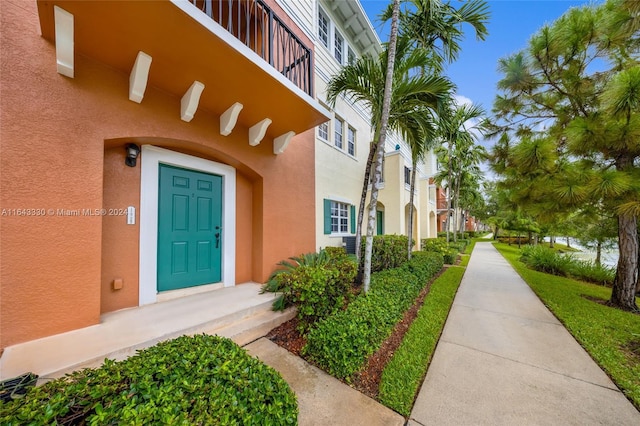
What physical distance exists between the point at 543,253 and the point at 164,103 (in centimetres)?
1494

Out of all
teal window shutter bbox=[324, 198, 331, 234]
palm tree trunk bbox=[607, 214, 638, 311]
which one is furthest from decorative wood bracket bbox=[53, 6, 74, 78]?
palm tree trunk bbox=[607, 214, 638, 311]

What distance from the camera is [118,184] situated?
3.69 metres

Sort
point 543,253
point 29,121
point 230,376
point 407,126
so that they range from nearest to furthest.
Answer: point 230,376 < point 29,121 < point 407,126 < point 543,253

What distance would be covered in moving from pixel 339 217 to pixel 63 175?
7083mm

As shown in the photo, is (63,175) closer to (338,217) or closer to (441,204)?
(338,217)

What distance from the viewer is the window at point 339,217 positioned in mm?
8445

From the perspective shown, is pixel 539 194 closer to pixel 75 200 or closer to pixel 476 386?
pixel 476 386

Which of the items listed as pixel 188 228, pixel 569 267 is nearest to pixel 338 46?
pixel 188 228

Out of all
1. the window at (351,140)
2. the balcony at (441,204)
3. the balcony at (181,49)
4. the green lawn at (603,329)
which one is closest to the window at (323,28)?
the window at (351,140)

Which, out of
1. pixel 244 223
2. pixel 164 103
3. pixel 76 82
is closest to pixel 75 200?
pixel 76 82

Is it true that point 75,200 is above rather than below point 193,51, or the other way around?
below

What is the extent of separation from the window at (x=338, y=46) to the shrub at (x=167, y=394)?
981 cm

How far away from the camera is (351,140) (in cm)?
949

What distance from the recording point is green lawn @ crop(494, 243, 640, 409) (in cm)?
294
